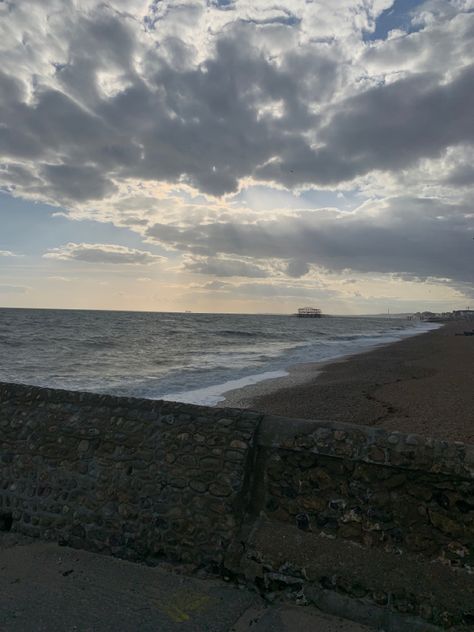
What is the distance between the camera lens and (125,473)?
4027 mm

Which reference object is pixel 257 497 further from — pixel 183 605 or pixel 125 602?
pixel 125 602

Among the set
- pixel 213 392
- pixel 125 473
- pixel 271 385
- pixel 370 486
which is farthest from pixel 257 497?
pixel 271 385

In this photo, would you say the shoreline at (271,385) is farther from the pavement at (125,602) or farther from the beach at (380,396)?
the pavement at (125,602)

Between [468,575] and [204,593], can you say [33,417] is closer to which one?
[204,593]

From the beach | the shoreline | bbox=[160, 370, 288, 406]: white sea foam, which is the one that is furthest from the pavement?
bbox=[160, 370, 288, 406]: white sea foam

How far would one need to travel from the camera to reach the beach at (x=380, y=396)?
1059cm

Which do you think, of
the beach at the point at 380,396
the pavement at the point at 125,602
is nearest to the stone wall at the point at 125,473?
the pavement at the point at 125,602

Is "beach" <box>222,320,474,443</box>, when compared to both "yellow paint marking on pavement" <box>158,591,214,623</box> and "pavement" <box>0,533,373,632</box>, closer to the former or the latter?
"pavement" <box>0,533,373,632</box>

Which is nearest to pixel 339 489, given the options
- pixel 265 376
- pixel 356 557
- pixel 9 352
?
pixel 356 557

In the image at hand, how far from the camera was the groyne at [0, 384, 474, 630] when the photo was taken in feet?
10.6

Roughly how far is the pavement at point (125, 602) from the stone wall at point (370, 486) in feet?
2.11

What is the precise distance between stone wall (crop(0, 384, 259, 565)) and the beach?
4.66 m

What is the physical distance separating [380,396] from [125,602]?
12216 mm

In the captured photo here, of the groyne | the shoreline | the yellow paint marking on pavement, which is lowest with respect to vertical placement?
the shoreline
